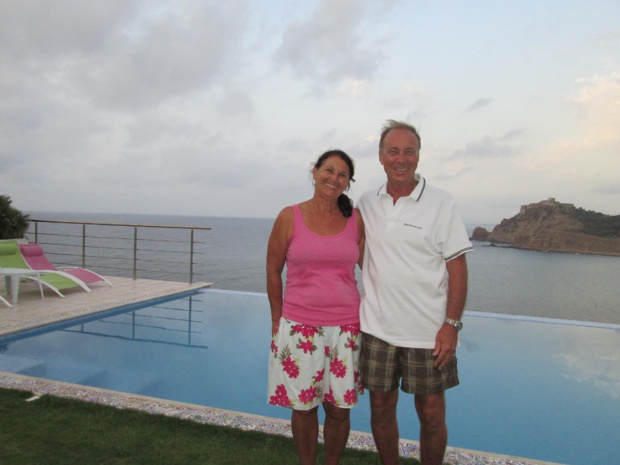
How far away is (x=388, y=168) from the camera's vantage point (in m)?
1.73

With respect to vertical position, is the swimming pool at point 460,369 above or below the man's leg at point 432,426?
below

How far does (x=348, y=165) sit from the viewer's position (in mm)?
1817

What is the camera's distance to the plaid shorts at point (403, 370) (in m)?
1.64

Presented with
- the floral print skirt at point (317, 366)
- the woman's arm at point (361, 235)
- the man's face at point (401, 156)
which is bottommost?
the floral print skirt at point (317, 366)

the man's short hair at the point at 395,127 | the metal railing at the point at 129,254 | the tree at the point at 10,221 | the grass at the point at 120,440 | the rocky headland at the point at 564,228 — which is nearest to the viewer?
the man's short hair at the point at 395,127

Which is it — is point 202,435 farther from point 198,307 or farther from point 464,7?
point 464,7

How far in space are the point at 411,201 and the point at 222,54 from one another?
1038cm

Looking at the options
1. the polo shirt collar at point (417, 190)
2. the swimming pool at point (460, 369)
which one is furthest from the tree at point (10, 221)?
the polo shirt collar at point (417, 190)

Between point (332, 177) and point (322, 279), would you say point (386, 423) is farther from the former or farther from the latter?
point (332, 177)

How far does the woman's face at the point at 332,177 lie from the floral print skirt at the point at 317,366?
508 millimetres

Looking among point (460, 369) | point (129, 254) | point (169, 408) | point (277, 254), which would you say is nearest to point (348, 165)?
point (277, 254)

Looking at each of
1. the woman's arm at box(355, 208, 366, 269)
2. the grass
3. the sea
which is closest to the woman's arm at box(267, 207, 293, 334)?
the woman's arm at box(355, 208, 366, 269)

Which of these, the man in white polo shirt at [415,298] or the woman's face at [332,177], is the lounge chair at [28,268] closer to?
the woman's face at [332,177]

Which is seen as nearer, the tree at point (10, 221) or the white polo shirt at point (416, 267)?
the white polo shirt at point (416, 267)
